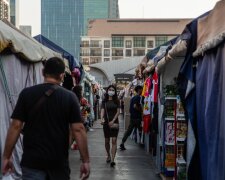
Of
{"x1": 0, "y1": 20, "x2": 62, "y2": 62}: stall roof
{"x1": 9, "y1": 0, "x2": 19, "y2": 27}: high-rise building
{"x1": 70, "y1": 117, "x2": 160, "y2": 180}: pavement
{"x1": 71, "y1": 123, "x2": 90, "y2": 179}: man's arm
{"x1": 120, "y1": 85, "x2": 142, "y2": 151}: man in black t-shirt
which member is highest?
{"x1": 9, "y1": 0, "x2": 19, "y2": 27}: high-rise building

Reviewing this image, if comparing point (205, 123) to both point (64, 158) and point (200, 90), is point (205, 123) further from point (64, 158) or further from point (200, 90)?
point (64, 158)

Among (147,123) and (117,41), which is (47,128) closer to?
(147,123)

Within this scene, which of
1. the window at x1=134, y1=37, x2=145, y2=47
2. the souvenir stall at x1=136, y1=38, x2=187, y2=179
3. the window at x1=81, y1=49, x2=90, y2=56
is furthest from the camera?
the window at x1=81, y1=49, x2=90, y2=56

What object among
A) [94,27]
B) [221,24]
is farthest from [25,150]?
[94,27]

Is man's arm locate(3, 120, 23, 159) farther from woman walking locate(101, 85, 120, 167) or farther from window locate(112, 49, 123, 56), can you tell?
window locate(112, 49, 123, 56)

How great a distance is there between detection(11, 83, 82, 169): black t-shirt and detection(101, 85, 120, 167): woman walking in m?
6.23

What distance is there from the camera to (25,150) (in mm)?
4598

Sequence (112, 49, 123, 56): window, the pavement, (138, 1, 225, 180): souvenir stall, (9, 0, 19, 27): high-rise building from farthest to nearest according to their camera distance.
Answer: (112, 49, 123, 56): window
(9, 0, 19, 27): high-rise building
the pavement
(138, 1, 225, 180): souvenir stall

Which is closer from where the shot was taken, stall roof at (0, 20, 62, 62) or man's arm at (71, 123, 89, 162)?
man's arm at (71, 123, 89, 162)

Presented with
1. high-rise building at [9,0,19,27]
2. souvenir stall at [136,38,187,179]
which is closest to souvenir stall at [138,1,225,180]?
souvenir stall at [136,38,187,179]

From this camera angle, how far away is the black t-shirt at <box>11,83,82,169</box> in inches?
178

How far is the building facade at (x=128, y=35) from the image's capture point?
140875 millimetres

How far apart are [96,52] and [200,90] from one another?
14717 cm

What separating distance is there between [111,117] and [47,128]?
256 inches
